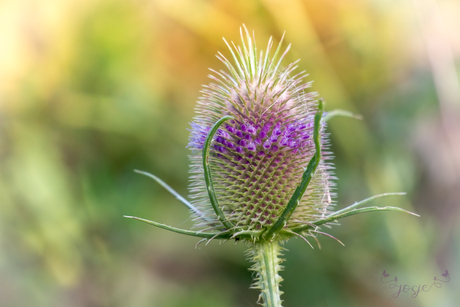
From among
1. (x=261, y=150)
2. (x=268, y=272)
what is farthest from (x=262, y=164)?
(x=268, y=272)

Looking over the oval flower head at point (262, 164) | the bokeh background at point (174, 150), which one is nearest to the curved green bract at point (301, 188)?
the oval flower head at point (262, 164)

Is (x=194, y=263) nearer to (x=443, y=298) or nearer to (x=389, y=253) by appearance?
(x=389, y=253)

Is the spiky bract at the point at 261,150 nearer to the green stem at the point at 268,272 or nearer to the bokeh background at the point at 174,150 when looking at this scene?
the green stem at the point at 268,272

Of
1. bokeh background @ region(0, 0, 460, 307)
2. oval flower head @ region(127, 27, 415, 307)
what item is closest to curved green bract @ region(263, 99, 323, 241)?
oval flower head @ region(127, 27, 415, 307)

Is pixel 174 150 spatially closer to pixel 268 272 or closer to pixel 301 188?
pixel 268 272

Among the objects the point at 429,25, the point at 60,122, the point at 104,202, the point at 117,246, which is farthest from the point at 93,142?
the point at 429,25
